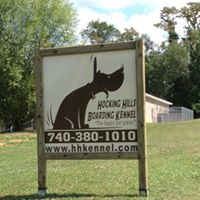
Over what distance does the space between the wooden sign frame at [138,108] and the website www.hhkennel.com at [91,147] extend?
73 mm

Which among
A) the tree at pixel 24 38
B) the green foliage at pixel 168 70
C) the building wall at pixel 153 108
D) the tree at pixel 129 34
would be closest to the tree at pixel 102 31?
the tree at pixel 129 34

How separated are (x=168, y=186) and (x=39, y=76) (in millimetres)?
3249

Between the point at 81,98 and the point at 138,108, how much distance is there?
109cm

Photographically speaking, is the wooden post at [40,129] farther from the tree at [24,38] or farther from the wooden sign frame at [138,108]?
the tree at [24,38]

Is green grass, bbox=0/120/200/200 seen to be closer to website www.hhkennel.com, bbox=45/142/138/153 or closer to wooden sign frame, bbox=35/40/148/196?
wooden sign frame, bbox=35/40/148/196

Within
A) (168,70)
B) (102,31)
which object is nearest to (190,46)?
(168,70)

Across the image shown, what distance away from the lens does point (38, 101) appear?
1070 centimetres

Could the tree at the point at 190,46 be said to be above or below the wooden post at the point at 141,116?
above

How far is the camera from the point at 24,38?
155 ft

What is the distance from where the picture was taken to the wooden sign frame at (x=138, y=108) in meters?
10.1

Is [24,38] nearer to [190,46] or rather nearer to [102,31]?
[190,46]

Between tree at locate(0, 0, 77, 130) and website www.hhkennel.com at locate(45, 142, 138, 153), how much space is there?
36.1 m

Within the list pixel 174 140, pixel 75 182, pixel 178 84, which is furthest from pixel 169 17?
pixel 75 182

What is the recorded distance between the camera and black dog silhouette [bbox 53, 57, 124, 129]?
1030 cm
